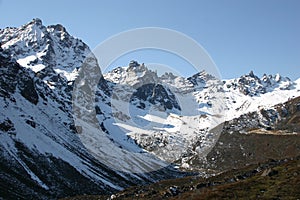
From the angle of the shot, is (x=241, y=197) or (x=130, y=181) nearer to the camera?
(x=241, y=197)

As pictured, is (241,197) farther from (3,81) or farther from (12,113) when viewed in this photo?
(3,81)

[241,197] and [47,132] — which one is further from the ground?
[47,132]

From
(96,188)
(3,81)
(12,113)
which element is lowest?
(96,188)

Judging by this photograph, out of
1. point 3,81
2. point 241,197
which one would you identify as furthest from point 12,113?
point 241,197

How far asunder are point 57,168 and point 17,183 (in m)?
36.7

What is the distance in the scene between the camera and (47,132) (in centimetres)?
19012

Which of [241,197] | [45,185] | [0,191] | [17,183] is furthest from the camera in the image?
[45,185]

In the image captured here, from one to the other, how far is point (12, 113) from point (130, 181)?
224ft

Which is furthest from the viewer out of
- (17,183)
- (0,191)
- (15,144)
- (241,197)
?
(15,144)

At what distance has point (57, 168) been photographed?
5984 inches

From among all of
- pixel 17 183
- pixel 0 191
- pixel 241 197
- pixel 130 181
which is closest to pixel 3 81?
pixel 130 181

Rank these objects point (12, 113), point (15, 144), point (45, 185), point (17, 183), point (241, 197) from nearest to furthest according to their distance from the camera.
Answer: point (241, 197) < point (17, 183) < point (45, 185) < point (15, 144) < point (12, 113)

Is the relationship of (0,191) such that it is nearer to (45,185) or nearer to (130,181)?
(45,185)

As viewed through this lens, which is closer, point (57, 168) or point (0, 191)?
point (0, 191)
